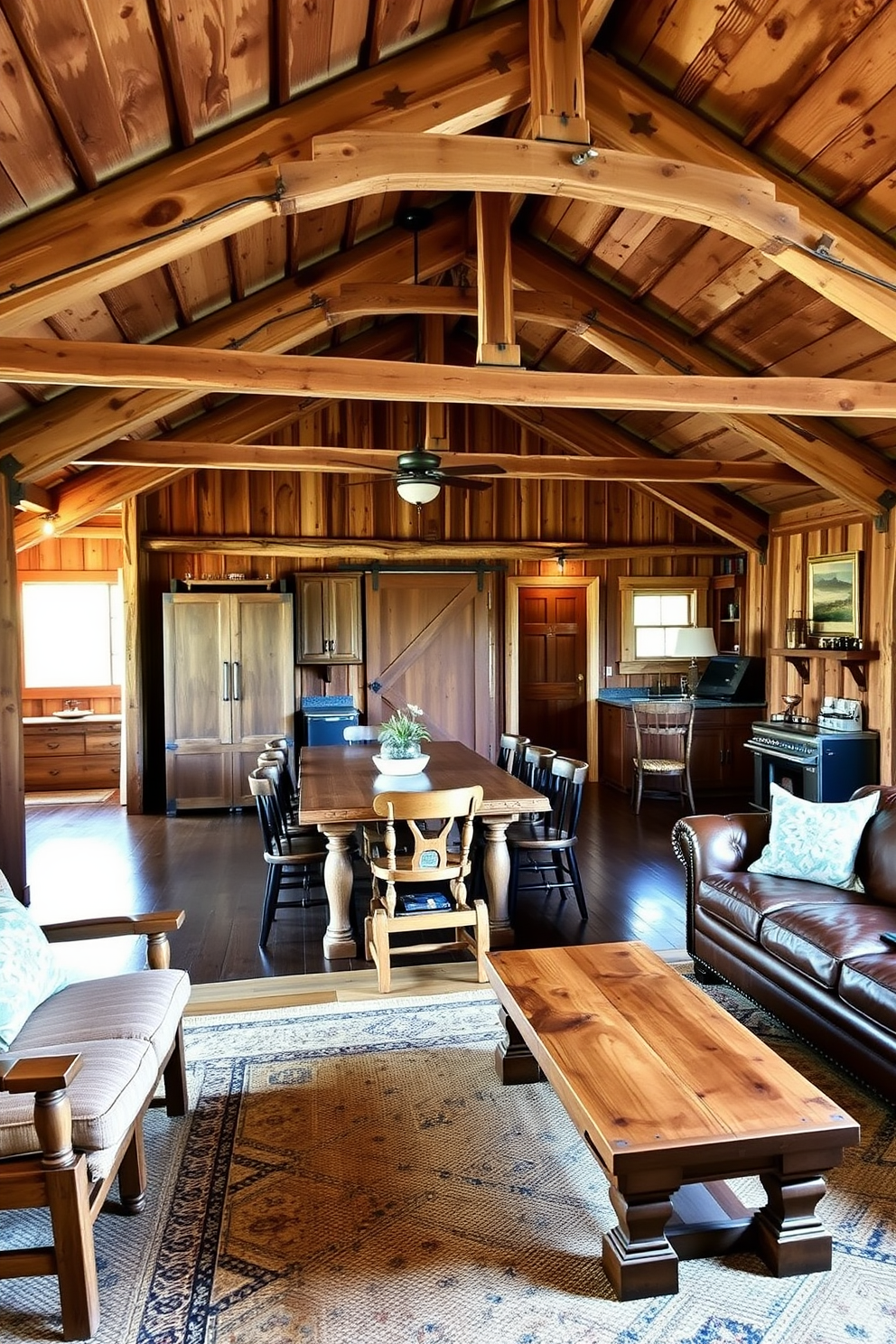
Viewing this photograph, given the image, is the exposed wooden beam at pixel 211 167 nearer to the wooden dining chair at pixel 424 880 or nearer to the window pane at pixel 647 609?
the wooden dining chair at pixel 424 880

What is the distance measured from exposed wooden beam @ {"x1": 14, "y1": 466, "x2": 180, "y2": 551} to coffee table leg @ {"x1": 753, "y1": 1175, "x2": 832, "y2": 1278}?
6002 mm

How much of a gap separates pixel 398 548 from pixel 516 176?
493 cm

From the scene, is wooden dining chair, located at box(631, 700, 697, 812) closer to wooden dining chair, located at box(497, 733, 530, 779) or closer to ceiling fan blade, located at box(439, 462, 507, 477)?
wooden dining chair, located at box(497, 733, 530, 779)

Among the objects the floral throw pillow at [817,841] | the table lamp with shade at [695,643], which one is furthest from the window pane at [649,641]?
the floral throw pillow at [817,841]

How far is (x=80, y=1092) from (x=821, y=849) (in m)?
2.88

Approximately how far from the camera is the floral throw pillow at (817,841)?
3486mm

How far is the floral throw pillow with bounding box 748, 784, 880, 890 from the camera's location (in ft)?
11.4

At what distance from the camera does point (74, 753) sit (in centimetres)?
909

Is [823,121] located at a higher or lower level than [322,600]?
higher

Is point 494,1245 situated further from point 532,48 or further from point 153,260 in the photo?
point 532,48

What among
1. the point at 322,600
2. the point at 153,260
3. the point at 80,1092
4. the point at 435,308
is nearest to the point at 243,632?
the point at 322,600

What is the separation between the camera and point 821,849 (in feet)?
11.5

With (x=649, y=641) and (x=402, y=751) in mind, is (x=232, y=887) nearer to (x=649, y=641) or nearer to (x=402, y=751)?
(x=402, y=751)

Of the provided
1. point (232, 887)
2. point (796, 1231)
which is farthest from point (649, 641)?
point (796, 1231)
